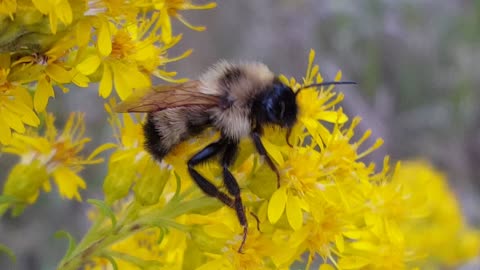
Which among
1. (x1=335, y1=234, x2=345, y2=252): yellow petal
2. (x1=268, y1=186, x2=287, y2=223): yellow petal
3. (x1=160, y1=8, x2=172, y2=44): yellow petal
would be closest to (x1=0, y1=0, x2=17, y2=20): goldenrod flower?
(x1=160, y1=8, x2=172, y2=44): yellow petal

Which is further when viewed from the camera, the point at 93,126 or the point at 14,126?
the point at 93,126

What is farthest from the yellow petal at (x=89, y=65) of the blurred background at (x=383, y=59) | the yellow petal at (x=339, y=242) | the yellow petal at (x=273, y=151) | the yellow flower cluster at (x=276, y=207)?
the blurred background at (x=383, y=59)

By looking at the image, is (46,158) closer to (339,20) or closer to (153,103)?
(153,103)

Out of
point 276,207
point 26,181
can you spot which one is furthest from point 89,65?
point 26,181

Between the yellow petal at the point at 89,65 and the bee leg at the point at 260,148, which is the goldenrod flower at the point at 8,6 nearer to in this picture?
the yellow petal at the point at 89,65

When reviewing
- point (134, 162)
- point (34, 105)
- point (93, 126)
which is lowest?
point (93, 126)

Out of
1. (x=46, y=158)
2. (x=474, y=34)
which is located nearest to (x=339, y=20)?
(x=474, y=34)
